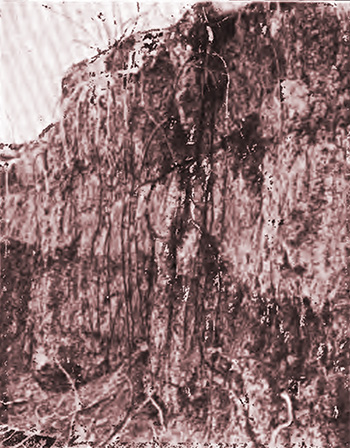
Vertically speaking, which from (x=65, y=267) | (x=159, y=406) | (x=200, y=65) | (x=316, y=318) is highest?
(x=200, y=65)

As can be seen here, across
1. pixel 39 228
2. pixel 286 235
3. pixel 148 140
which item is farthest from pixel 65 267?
pixel 286 235

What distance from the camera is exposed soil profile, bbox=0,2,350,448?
1.22 m

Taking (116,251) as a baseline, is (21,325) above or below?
below

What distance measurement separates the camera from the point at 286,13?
1.22m

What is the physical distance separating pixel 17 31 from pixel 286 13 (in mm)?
523

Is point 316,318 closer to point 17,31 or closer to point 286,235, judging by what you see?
point 286,235

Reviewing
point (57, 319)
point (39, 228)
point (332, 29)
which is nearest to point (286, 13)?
point (332, 29)

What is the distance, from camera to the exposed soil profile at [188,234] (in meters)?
1.22

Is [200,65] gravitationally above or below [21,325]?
above

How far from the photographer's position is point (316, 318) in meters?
1.23

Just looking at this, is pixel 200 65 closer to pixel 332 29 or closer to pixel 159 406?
pixel 332 29

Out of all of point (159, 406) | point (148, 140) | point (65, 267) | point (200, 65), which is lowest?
point (159, 406)

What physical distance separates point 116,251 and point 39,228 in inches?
6.1

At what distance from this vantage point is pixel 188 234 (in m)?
1.22
